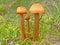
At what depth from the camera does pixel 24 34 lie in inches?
117

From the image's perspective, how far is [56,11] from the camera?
440 cm

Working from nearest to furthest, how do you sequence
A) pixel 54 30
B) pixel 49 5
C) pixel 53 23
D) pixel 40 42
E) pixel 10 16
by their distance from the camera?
1. pixel 40 42
2. pixel 54 30
3. pixel 53 23
4. pixel 10 16
5. pixel 49 5

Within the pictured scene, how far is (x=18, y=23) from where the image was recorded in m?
3.94

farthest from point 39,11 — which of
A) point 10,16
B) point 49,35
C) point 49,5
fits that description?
point 49,5

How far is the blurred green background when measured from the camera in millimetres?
3171

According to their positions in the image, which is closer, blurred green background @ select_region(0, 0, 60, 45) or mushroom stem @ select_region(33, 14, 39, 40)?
mushroom stem @ select_region(33, 14, 39, 40)

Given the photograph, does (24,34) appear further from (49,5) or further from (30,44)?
(49,5)

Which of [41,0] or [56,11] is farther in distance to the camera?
[41,0]

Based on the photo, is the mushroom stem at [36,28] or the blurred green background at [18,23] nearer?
the mushroom stem at [36,28]

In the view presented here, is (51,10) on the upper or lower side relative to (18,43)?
upper

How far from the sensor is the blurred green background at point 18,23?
3.17 m

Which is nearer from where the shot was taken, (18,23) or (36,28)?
(36,28)

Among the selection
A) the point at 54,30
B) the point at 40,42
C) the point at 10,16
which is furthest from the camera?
the point at 10,16

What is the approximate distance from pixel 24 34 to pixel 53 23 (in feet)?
3.46
